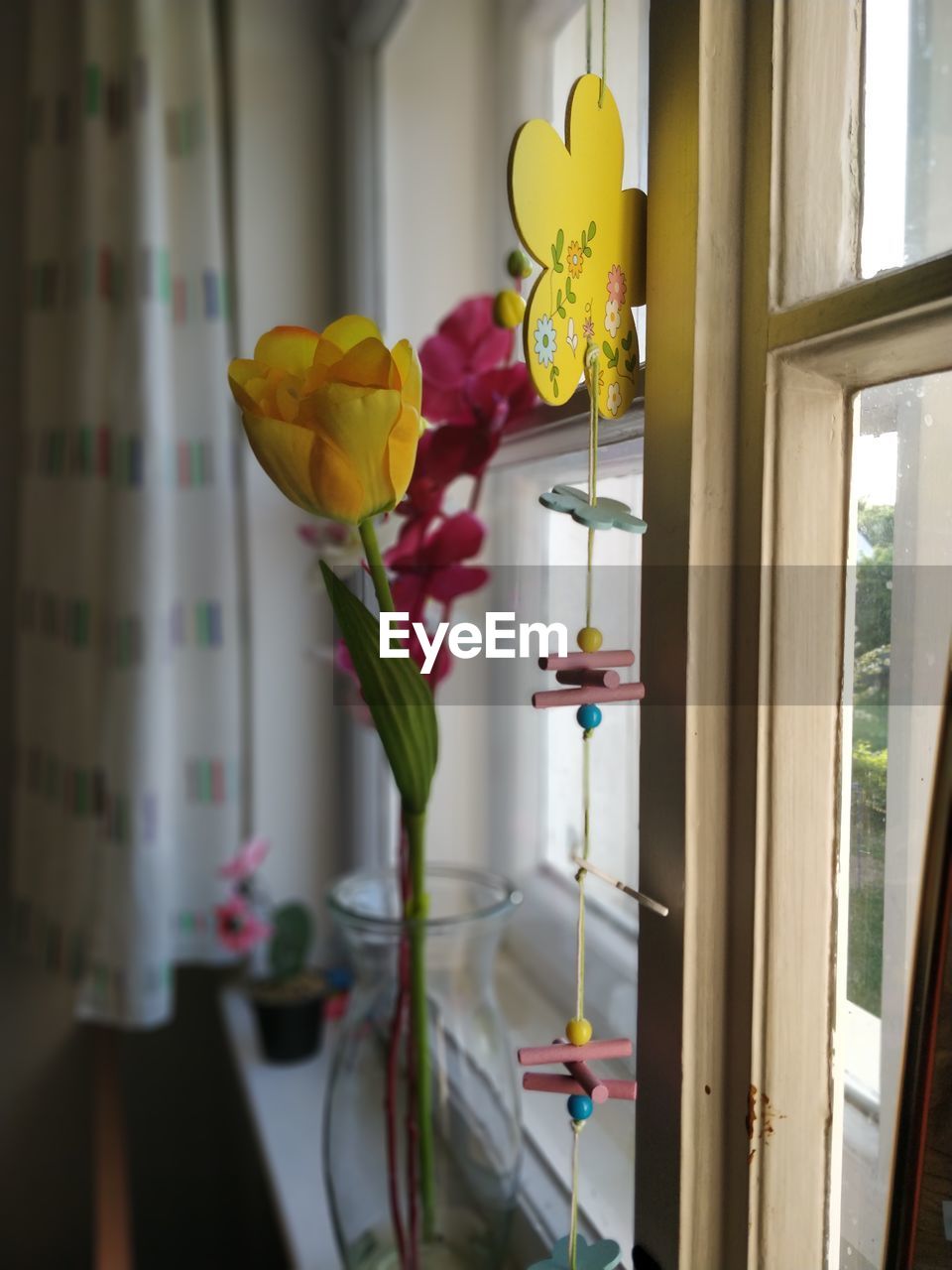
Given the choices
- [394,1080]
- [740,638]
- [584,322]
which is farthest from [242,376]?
[394,1080]

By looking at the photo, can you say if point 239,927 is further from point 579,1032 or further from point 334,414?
point 334,414

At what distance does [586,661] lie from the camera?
53 centimetres

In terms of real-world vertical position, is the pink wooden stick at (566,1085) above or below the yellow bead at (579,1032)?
below

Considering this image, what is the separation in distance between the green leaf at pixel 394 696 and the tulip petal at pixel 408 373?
95 millimetres

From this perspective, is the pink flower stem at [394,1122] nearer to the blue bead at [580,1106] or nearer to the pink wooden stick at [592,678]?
the blue bead at [580,1106]

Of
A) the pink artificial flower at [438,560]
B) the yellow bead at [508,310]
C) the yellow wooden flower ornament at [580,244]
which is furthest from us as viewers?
the pink artificial flower at [438,560]

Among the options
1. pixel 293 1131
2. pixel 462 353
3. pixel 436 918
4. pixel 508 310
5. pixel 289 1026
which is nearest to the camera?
pixel 508 310

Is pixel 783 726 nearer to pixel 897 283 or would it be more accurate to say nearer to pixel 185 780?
pixel 897 283

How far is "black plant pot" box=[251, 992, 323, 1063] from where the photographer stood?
1.35 meters

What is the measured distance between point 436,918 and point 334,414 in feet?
1.65

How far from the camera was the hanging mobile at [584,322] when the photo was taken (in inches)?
19.6

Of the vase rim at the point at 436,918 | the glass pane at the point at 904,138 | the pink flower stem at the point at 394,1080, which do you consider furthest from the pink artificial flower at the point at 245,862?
the glass pane at the point at 904,138

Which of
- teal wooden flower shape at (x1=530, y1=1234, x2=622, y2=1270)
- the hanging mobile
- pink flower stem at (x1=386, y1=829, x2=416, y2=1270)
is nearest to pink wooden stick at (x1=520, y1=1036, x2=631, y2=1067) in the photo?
the hanging mobile

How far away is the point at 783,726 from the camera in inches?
20.5
